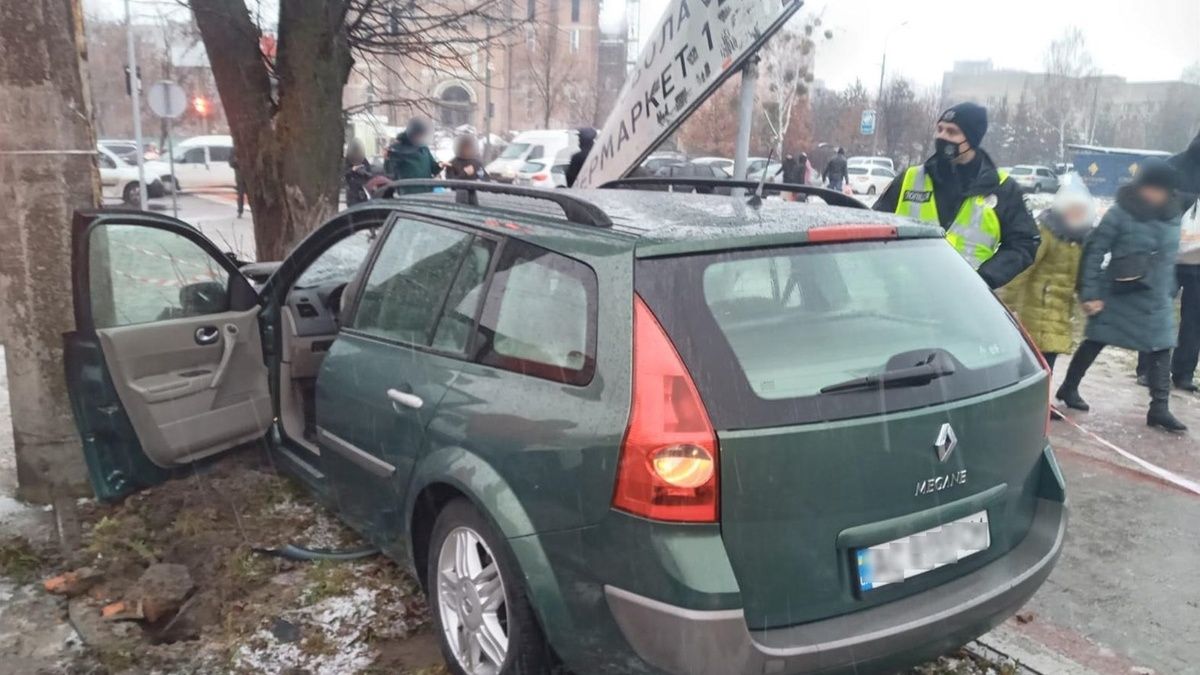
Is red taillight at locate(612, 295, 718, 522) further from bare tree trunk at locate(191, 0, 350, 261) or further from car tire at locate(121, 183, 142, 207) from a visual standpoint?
car tire at locate(121, 183, 142, 207)

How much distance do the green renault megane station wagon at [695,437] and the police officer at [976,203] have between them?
2194mm

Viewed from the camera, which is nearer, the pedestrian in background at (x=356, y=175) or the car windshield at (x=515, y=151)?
the pedestrian in background at (x=356, y=175)

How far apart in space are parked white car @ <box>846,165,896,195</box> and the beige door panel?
33.0 metres

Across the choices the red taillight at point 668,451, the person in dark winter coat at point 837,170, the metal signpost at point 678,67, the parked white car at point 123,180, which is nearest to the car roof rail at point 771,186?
the metal signpost at point 678,67

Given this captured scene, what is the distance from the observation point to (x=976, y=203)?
4949 millimetres

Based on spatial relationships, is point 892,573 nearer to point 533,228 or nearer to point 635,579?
point 635,579

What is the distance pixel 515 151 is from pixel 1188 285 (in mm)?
21602

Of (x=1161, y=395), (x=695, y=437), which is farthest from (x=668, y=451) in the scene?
(x=1161, y=395)

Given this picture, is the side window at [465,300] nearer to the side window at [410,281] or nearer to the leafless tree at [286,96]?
the side window at [410,281]

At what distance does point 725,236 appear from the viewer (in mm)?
2502

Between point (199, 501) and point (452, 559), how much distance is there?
1927mm

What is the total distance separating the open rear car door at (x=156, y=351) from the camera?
12.5 ft

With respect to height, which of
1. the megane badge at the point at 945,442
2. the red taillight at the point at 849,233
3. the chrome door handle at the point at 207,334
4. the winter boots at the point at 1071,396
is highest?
the red taillight at the point at 849,233

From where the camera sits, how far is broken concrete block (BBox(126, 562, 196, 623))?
3387 millimetres
